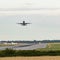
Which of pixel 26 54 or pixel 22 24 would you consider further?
pixel 26 54

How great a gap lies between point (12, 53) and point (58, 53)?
10.1 meters

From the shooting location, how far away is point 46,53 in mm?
57344

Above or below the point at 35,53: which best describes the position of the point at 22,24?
above

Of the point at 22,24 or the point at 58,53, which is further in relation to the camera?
the point at 58,53

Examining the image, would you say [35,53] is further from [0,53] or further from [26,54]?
[0,53]

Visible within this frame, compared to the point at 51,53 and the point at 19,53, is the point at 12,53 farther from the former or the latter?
the point at 51,53

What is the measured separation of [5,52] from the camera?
60375 mm

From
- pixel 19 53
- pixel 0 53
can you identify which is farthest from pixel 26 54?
pixel 0 53

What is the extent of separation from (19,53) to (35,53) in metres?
3.37

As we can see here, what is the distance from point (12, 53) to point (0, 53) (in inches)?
119

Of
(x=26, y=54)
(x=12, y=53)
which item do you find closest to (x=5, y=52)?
(x=12, y=53)

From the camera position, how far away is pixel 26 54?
56969 mm

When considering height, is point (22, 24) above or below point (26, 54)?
above

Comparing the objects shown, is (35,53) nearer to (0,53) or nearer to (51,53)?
(51,53)
